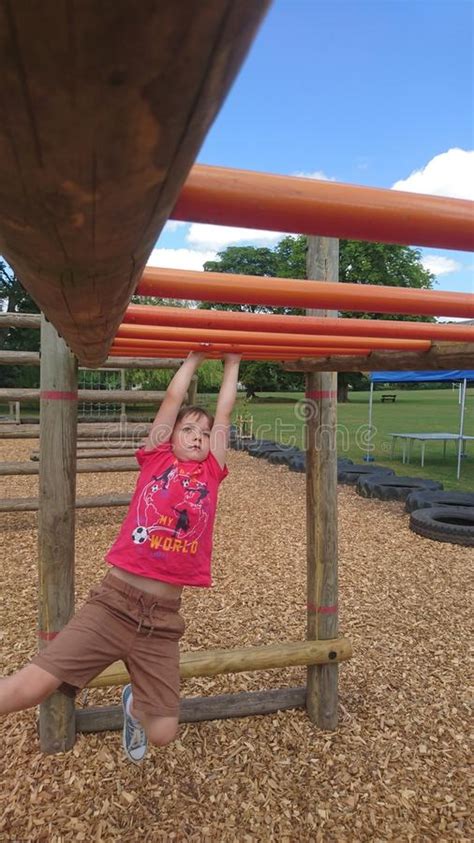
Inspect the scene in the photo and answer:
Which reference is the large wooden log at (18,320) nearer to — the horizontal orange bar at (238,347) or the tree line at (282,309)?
the horizontal orange bar at (238,347)

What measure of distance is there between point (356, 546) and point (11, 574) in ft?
10.5

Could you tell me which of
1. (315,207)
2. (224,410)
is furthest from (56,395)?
(315,207)

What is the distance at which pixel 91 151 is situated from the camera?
0.40 m

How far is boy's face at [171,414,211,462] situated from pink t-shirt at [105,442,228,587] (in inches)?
1.4

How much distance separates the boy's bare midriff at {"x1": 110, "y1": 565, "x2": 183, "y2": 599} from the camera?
2271mm

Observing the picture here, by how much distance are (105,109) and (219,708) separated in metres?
3.04

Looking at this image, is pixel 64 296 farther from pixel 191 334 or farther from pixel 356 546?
pixel 356 546

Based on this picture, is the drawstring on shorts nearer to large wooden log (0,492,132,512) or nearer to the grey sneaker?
the grey sneaker

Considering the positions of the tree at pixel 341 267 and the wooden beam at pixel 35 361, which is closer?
the wooden beam at pixel 35 361

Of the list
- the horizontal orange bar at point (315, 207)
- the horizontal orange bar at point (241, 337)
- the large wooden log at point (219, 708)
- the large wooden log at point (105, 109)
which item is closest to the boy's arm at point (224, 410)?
→ the horizontal orange bar at point (241, 337)

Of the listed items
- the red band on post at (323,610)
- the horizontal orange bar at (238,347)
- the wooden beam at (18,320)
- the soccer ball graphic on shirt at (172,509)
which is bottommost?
the red band on post at (323,610)

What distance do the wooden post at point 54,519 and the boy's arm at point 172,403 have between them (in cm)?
38

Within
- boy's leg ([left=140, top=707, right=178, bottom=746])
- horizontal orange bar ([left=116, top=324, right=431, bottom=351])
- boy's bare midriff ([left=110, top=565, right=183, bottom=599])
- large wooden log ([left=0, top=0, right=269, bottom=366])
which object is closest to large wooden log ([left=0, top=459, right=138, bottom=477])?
boy's bare midriff ([left=110, top=565, right=183, bottom=599])

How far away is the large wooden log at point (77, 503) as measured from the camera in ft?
19.9
